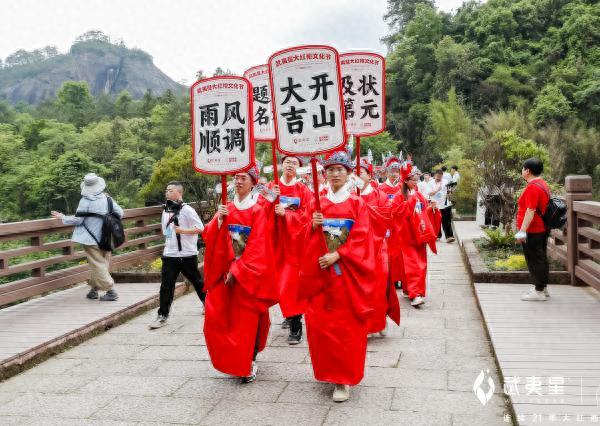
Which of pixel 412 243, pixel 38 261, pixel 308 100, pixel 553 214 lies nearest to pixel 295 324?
pixel 412 243

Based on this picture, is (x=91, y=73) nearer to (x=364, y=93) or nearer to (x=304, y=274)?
(x=364, y=93)

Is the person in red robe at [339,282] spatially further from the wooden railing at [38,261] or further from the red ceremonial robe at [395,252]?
the wooden railing at [38,261]

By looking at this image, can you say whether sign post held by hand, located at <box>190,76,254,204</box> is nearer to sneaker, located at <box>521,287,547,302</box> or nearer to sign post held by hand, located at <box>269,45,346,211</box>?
sign post held by hand, located at <box>269,45,346,211</box>

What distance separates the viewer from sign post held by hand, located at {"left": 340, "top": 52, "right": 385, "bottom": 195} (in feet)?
20.2

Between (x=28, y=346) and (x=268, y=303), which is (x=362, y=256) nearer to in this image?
(x=268, y=303)

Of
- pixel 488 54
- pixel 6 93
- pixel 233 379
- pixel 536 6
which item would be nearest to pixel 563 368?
pixel 233 379

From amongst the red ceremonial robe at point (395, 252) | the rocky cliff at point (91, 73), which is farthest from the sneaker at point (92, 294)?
the rocky cliff at point (91, 73)

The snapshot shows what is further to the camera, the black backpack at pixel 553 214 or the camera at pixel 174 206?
the camera at pixel 174 206

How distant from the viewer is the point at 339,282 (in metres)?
4.21

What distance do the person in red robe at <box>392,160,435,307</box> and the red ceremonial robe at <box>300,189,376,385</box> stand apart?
2.83 m

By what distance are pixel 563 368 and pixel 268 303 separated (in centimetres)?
234

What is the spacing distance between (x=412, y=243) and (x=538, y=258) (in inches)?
63.1

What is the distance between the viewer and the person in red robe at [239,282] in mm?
4473

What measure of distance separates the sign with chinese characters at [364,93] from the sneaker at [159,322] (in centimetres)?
312
